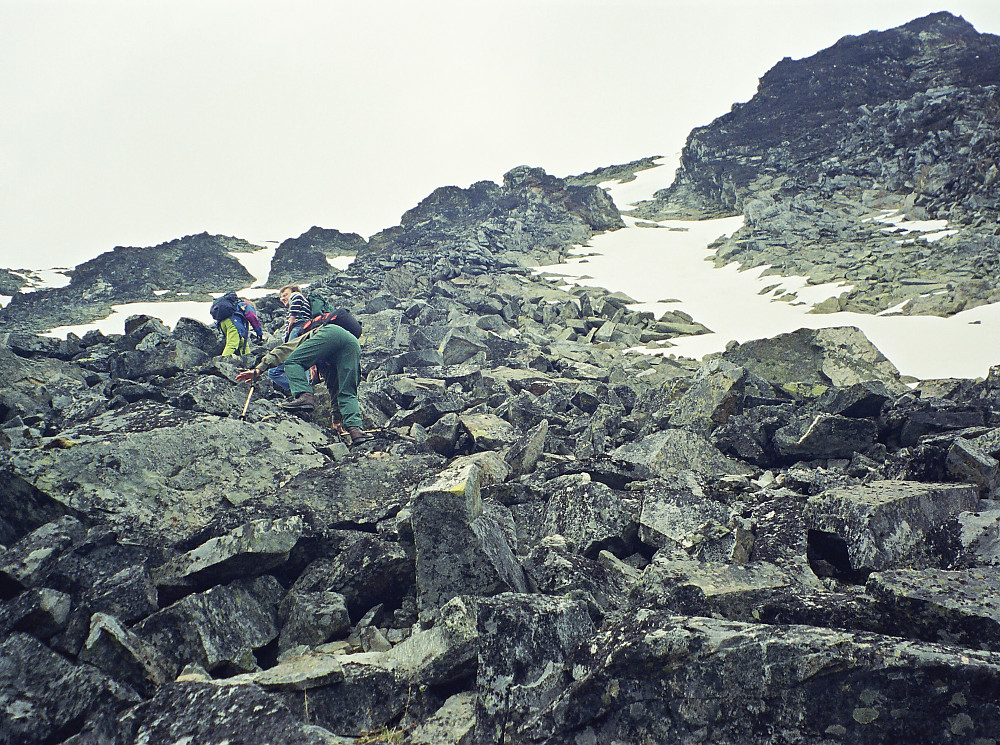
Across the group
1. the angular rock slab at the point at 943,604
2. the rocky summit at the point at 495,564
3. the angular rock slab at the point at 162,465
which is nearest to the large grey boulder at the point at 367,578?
the rocky summit at the point at 495,564

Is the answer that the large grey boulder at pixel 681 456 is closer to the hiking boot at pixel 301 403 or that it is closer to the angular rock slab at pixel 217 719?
the angular rock slab at pixel 217 719

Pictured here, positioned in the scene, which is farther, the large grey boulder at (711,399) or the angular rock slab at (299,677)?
the large grey boulder at (711,399)

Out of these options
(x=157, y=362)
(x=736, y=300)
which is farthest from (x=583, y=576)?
(x=736, y=300)

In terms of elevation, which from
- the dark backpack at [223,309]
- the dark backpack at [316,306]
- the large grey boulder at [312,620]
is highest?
the dark backpack at [223,309]

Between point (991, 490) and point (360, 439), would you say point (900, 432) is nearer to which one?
point (991, 490)

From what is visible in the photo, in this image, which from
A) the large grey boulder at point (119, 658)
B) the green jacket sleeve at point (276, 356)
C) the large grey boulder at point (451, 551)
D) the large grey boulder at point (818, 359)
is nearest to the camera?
the large grey boulder at point (119, 658)

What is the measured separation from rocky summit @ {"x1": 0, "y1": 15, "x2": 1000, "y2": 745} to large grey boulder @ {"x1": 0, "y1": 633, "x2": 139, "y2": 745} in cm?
1

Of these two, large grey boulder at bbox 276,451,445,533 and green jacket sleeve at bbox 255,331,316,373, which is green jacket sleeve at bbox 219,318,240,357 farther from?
large grey boulder at bbox 276,451,445,533

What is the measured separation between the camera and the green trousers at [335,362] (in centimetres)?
752

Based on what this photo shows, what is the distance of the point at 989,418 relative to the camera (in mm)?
5848

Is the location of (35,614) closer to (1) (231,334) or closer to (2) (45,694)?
(2) (45,694)

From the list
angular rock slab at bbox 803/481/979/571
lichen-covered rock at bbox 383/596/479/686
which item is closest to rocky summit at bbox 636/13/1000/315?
angular rock slab at bbox 803/481/979/571

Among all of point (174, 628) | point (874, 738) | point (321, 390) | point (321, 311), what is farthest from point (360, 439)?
point (874, 738)

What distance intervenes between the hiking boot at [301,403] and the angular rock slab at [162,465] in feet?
2.16
